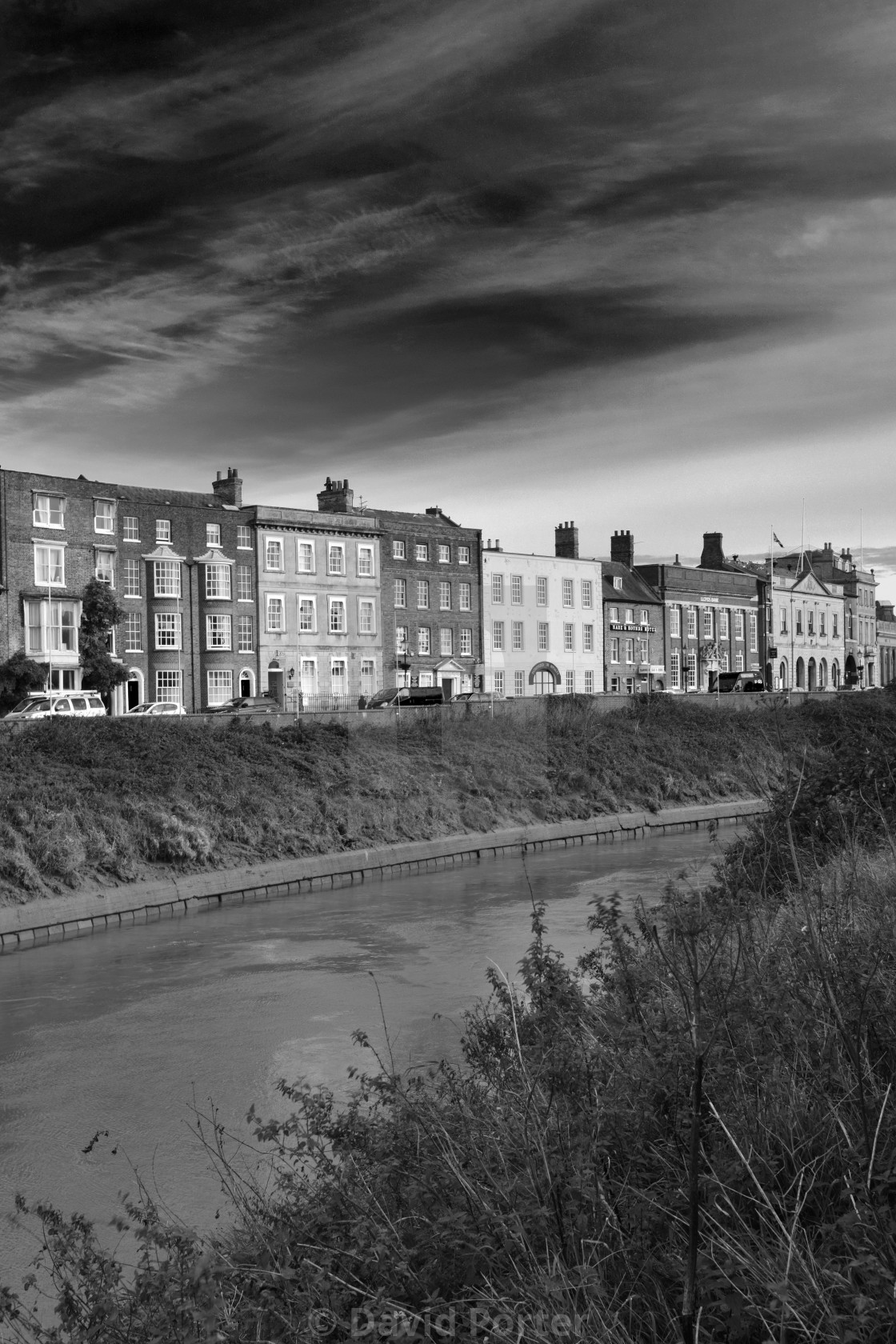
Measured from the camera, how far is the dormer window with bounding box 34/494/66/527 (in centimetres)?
5062

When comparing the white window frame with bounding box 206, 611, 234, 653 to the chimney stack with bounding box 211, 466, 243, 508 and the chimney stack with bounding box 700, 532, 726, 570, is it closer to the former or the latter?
the chimney stack with bounding box 211, 466, 243, 508

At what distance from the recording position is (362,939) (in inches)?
814

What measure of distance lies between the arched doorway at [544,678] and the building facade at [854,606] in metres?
36.5

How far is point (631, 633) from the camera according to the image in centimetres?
7569

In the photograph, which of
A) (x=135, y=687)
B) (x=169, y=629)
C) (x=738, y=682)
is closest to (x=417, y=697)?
(x=169, y=629)

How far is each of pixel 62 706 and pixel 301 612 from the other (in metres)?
23.6

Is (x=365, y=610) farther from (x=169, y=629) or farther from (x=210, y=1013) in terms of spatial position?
(x=210, y=1013)

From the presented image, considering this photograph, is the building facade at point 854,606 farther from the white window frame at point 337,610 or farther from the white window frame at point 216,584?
the white window frame at point 216,584

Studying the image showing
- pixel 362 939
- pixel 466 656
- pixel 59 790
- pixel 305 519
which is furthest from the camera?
pixel 466 656

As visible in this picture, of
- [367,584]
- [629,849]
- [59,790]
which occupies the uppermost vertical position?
[367,584]

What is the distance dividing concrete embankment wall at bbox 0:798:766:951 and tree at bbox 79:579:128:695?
73.8 ft

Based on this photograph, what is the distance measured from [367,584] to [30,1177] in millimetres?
53557

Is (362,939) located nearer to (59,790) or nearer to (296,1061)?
(296,1061)

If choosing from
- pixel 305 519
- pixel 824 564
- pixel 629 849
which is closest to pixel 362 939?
pixel 629 849
